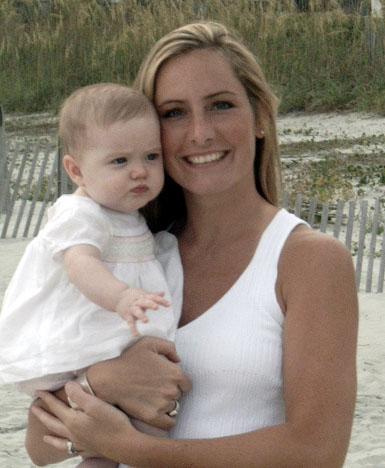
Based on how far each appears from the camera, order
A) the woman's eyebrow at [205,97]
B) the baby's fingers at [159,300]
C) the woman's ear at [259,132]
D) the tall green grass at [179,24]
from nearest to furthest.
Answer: the baby's fingers at [159,300]
the woman's eyebrow at [205,97]
the woman's ear at [259,132]
the tall green grass at [179,24]

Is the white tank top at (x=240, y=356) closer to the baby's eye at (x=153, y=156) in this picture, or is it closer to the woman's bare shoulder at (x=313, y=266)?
the woman's bare shoulder at (x=313, y=266)

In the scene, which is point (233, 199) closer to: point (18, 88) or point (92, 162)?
point (92, 162)

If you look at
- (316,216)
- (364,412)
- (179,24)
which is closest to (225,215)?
(364,412)

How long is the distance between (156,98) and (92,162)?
0.21 metres

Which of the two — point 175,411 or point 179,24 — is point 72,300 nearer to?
point 175,411

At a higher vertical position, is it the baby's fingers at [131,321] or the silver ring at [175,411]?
the baby's fingers at [131,321]

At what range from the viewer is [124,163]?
274cm

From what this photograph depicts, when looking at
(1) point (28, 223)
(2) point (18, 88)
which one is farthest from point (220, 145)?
(2) point (18, 88)

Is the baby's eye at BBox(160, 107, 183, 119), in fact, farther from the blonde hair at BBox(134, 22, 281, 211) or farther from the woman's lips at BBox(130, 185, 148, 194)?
the woman's lips at BBox(130, 185, 148, 194)

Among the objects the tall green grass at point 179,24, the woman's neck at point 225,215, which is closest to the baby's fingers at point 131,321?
the woman's neck at point 225,215

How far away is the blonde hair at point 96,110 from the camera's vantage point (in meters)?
2.69

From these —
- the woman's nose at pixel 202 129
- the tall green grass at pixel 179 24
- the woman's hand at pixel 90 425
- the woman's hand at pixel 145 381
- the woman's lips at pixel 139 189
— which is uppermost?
the woman's nose at pixel 202 129

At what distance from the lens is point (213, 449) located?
8.05ft

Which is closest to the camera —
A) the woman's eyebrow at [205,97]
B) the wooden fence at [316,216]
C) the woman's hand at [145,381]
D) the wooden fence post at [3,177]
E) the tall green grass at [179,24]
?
the woman's hand at [145,381]
